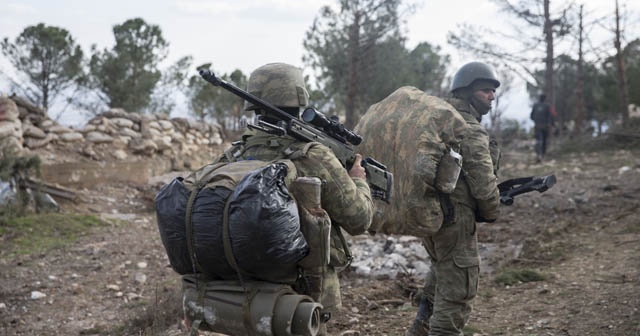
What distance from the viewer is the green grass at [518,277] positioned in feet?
18.2

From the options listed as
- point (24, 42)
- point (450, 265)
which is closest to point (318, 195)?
point (450, 265)

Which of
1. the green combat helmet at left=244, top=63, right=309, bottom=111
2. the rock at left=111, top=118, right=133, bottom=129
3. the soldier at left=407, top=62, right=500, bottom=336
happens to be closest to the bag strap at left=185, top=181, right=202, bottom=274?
the green combat helmet at left=244, top=63, right=309, bottom=111

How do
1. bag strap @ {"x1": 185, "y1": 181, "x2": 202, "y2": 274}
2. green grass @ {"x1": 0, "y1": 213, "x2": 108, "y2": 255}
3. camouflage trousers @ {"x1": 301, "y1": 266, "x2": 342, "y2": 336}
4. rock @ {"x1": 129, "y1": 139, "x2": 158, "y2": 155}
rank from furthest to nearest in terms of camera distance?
rock @ {"x1": 129, "y1": 139, "x2": 158, "y2": 155} → green grass @ {"x1": 0, "y1": 213, "x2": 108, "y2": 255} → camouflage trousers @ {"x1": 301, "y1": 266, "x2": 342, "y2": 336} → bag strap @ {"x1": 185, "y1": 181, "x2": 202, "y2": 274}

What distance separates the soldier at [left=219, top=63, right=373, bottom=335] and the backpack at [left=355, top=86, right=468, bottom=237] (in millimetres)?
665

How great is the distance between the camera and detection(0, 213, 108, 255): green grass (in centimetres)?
751

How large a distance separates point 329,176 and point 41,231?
6.71 m

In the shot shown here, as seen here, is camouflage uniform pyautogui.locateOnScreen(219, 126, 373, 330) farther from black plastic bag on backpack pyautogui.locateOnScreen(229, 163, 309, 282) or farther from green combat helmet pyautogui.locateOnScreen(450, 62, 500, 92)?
green combat helmet pyautogui.locateOnScreen(450, 62, 500, 92)

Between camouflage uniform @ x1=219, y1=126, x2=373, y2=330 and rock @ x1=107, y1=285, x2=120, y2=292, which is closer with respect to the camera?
camouflage uniform @ x1=219, y1=126, x2=373, y2=330

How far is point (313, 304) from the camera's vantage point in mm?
2332

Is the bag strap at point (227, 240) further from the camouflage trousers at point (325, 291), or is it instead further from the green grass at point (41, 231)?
the green grass at point (41, 231)

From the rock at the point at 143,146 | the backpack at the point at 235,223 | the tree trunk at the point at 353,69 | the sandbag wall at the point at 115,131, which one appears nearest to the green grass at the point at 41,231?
the sandbag wall at the point at 115,131

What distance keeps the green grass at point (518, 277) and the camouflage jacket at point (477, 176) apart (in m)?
2.16

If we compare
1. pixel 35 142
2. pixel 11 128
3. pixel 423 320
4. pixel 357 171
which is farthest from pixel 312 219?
pixel 35 142

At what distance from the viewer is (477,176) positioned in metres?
3.54
